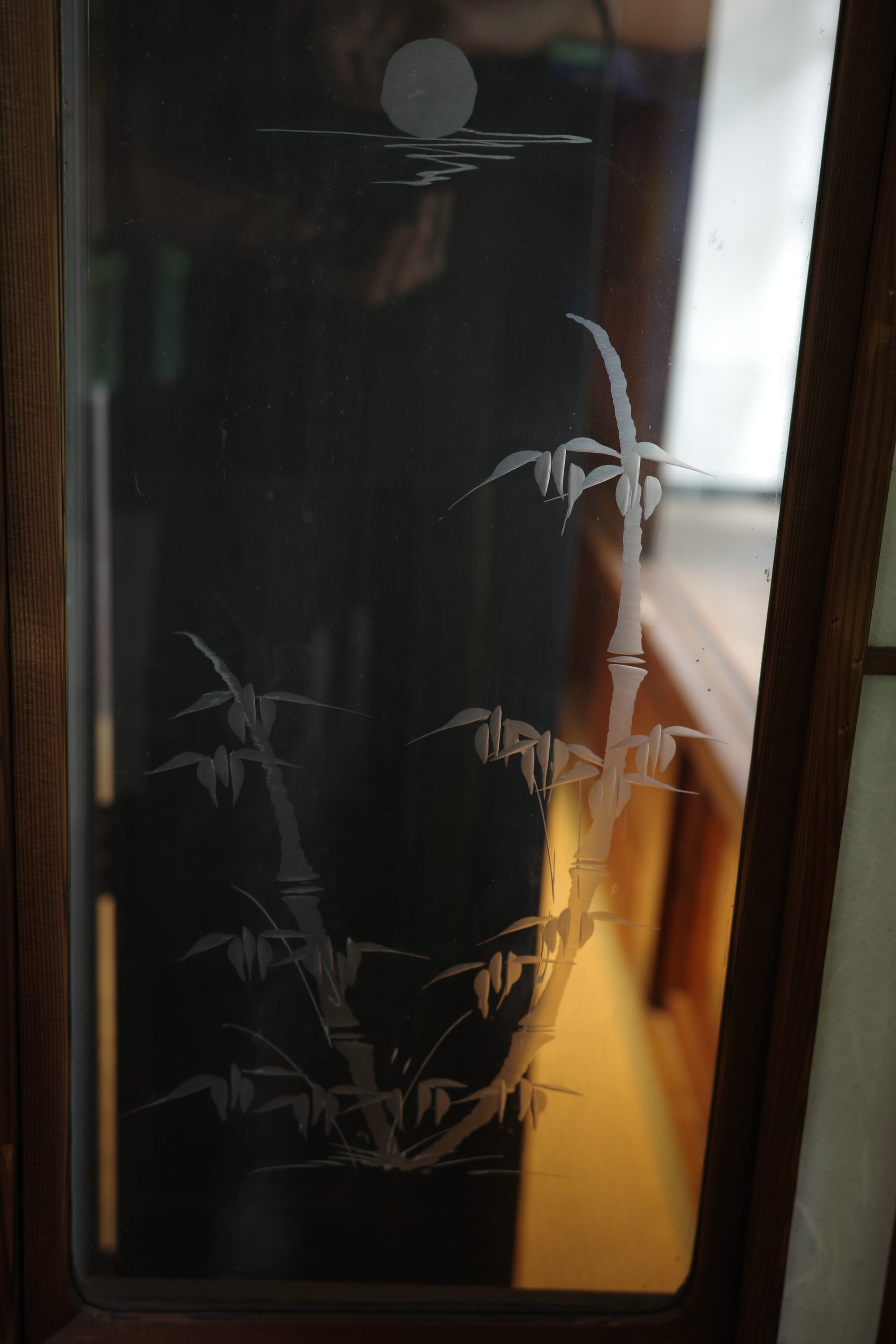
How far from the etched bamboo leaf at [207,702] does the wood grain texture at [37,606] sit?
11 cm

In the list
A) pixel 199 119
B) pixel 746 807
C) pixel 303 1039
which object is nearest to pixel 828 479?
pixel 746 807

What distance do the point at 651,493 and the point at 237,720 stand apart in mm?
440

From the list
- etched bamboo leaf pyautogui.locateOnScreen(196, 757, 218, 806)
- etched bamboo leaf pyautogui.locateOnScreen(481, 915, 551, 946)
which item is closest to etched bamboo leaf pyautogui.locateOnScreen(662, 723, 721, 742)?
etched bamboo leaf pyautogui.locateOnScreen(481, 915, 551, 946)

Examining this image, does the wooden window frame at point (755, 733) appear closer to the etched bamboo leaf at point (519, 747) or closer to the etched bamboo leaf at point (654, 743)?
the etched bamboo leaf at point (654, 743)

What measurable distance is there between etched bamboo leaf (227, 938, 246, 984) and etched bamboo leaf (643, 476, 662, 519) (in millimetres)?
571

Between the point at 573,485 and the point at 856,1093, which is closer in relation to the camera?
the point at 573,485

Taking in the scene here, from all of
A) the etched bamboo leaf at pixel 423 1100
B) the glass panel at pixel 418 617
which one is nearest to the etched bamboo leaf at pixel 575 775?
the glass panel at pixel 418 617

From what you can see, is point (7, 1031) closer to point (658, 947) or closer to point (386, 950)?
point (386, 950)

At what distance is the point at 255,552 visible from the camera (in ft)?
2.97

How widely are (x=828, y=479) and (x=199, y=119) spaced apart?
2.07 ft

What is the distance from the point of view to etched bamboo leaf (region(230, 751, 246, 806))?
0.94 meters

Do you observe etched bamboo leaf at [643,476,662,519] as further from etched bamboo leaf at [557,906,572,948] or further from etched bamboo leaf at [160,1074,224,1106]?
etched bamboo leaf at [160,1074,224,1106]

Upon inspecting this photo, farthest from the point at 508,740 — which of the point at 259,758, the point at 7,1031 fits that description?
the point at 7,1031

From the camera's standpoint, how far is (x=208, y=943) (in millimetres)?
972
